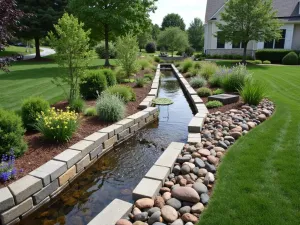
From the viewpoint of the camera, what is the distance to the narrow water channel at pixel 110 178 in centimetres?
323

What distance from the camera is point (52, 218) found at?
3.17 metres

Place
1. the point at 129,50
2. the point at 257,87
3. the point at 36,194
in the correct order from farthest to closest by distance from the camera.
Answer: the point at 129,50
the point at 257,87
the point at 36,194

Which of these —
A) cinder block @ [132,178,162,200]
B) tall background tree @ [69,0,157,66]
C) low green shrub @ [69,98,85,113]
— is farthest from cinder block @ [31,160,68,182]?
tall background tree @ [69,0,157,66]

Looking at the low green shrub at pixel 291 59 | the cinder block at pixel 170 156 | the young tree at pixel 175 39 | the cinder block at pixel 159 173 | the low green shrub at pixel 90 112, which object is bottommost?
the cinder block at pixel 159 173

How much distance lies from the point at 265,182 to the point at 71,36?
5325 millimetres

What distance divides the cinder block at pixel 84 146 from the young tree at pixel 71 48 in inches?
99.6

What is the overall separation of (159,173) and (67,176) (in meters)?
1.47

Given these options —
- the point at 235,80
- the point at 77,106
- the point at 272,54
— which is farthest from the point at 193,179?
the point at 272,54

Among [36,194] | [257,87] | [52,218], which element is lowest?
[52,218]

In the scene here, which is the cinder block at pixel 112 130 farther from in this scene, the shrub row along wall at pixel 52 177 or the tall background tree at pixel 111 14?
the tall background tree at pixel 111 14

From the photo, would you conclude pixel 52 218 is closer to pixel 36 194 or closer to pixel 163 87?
pixel 36 194

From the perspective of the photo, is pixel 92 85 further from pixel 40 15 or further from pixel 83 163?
pixel 40 15

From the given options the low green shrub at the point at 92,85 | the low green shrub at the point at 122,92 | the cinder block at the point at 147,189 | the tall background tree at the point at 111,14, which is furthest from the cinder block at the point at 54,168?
the tall background tree at the point at 111,14

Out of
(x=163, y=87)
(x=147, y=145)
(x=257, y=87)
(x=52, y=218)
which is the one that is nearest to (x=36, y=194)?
(x=52, y=218)
